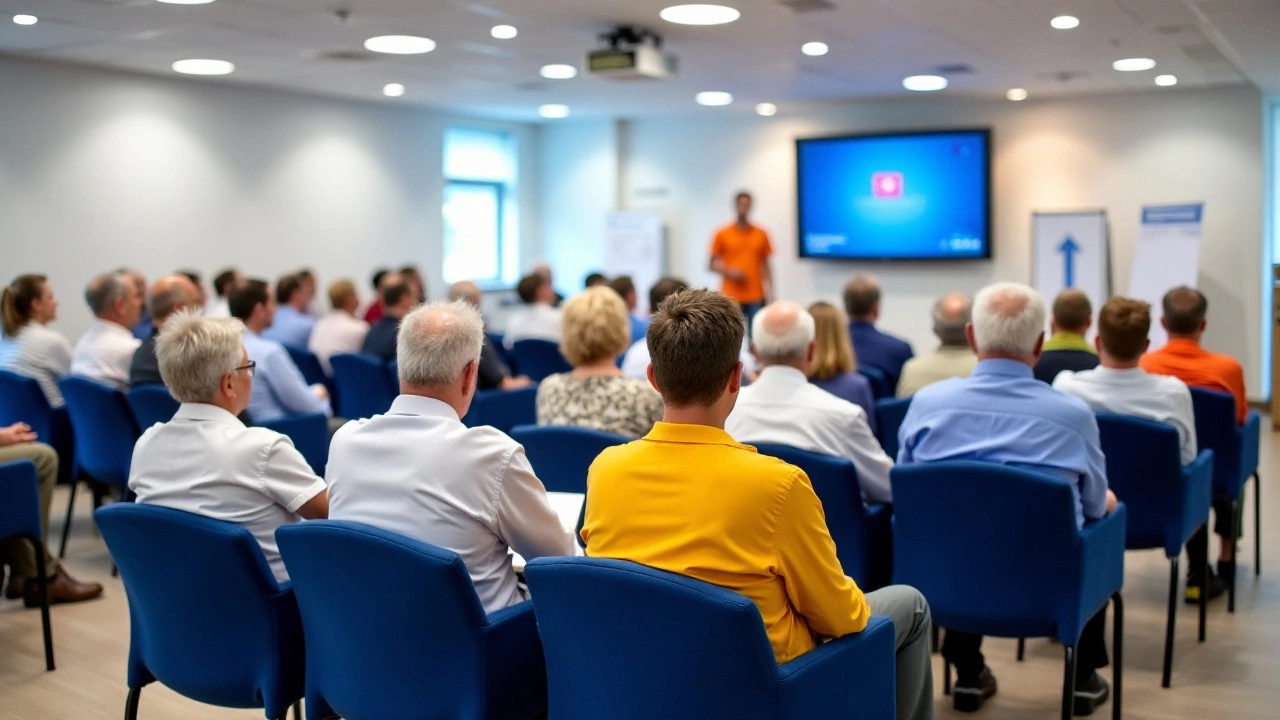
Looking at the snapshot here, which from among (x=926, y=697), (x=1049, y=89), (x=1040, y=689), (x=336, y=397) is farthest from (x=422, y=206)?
(x=926, y=697)

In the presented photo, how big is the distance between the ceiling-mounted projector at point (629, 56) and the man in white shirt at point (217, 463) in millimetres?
5112

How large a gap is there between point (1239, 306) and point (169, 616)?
10268mm

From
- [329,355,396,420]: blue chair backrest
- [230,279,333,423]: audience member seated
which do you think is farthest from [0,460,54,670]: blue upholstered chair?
[329,355,396,420]: blue chair backrest

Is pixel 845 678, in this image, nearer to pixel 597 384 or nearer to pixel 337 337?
pixel 597 384

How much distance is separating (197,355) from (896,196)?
976 cm

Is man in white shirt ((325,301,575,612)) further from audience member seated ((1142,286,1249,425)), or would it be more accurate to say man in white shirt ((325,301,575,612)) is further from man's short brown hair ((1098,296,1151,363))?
audience member seated ((1142,286,1249,425))

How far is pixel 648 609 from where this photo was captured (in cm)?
199

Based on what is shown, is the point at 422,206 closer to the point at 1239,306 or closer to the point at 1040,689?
the point at 1239,306

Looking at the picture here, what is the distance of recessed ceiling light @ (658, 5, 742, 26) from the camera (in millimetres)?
6801

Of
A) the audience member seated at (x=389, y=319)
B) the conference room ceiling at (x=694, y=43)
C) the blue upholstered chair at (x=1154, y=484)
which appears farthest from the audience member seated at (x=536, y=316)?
the blue upholstered chair at (x=1154, y=484)

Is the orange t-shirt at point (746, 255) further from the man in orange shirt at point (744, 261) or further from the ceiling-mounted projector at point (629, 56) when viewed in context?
the ceiling-mounted projector at point (629, 56)

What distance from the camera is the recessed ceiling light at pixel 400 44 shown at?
7.85 m

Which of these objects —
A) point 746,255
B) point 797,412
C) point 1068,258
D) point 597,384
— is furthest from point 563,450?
point 1068,258

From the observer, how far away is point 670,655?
2020 mm
